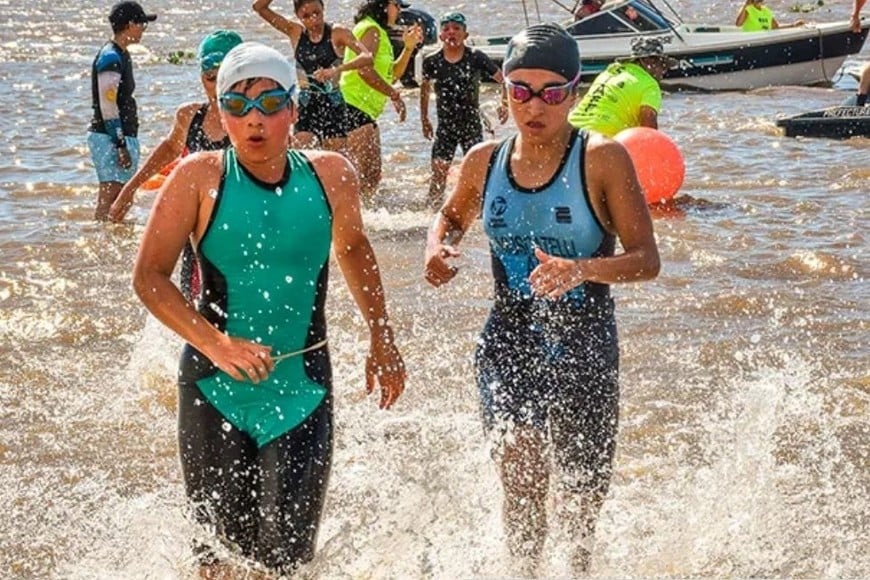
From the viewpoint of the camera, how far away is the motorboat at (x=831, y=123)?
48.6 ft

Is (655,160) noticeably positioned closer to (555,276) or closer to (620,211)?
(620,211)

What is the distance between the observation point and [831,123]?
1496 centimetres

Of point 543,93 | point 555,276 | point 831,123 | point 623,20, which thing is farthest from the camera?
point 623,20

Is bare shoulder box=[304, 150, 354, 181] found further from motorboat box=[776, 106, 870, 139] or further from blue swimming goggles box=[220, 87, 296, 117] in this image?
motorboat box=[776, 106, 870, 139]

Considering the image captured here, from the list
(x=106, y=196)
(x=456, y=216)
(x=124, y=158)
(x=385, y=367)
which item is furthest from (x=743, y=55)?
(x=385, y=367)

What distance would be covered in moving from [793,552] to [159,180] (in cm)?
597

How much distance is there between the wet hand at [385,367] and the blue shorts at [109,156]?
6.78 meters

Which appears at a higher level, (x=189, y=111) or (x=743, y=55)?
(x=189, y=111)

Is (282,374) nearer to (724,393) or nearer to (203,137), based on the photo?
(203,137)

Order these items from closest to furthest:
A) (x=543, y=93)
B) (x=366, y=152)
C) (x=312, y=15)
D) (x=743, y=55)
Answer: (x=543, y=93), (x=312, y=15), (x=366, y=152), (x=743, y=55)

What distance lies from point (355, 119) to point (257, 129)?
748cm

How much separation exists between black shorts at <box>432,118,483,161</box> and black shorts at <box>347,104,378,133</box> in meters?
0.60

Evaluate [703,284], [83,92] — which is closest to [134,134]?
[703,284]

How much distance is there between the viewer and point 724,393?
7.45 m
